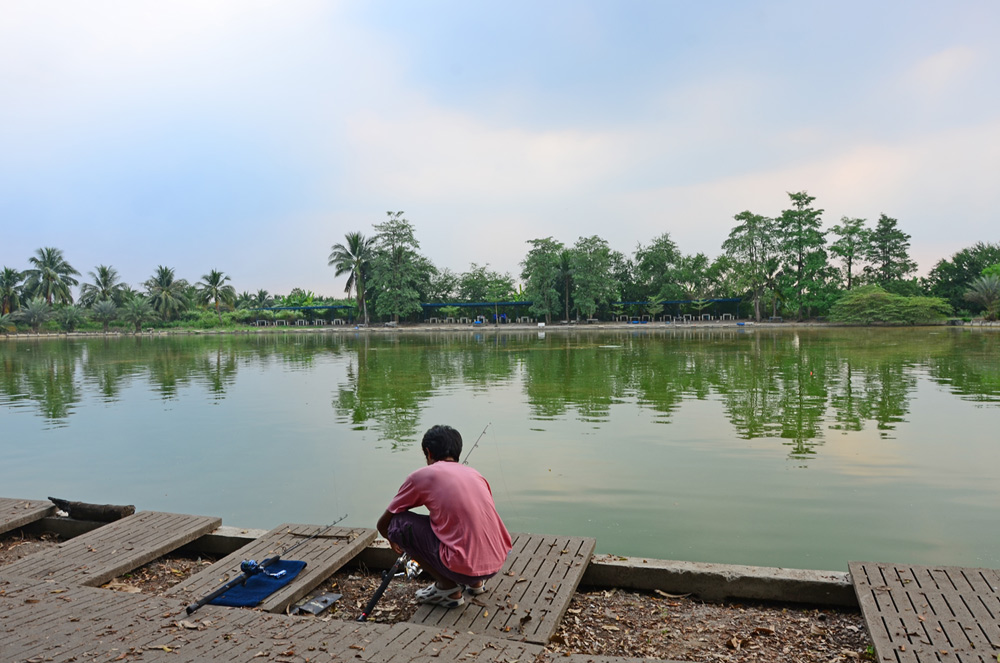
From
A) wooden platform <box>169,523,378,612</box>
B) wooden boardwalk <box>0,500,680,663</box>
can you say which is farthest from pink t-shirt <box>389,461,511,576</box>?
wooden platform <box>169,523,378,612</box>

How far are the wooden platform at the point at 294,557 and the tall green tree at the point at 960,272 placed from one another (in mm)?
56106

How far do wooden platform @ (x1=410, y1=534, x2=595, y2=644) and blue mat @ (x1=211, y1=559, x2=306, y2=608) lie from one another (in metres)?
0.88

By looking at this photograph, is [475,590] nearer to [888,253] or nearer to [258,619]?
[258,619]

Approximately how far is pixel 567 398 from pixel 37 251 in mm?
70284

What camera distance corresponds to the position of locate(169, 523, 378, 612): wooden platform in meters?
3.72

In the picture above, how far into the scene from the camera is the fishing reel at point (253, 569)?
3.84 m

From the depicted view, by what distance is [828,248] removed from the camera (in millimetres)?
52688

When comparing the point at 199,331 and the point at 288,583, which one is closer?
the point at 288,583

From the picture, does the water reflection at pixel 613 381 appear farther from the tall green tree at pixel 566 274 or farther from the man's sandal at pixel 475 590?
the tall green tree at pixel 566 274

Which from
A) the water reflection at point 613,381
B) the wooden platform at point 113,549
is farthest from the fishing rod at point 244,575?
the water reflection at point 613,381

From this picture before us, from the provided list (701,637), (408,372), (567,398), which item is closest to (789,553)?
(701,637)

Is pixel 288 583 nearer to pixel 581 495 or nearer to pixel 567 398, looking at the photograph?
pixel 581 495

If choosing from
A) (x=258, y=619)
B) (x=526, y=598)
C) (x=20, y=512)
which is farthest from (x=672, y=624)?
(x=20, y=512)

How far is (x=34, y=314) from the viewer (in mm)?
58250
